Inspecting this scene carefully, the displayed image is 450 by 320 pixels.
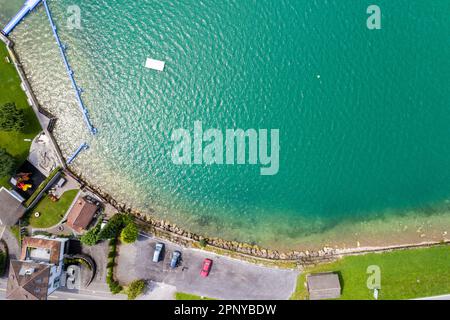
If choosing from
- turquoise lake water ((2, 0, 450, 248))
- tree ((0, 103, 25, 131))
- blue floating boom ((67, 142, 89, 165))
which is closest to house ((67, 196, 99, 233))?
turquoise lake water ((2, 0, 450, 248))

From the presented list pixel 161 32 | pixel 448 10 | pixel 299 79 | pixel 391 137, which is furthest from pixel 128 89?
pixel 448 10

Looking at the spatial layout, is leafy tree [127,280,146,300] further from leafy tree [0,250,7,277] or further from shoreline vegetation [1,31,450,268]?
leafy tree [0,250,7,277]

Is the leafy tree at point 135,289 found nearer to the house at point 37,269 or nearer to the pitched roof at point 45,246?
→ the house at point 37,269

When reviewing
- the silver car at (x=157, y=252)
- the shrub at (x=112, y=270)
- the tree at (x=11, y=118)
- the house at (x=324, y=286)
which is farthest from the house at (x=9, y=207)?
the house at (x=324, y=286)

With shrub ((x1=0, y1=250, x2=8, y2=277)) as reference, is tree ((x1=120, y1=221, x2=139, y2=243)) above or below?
above
